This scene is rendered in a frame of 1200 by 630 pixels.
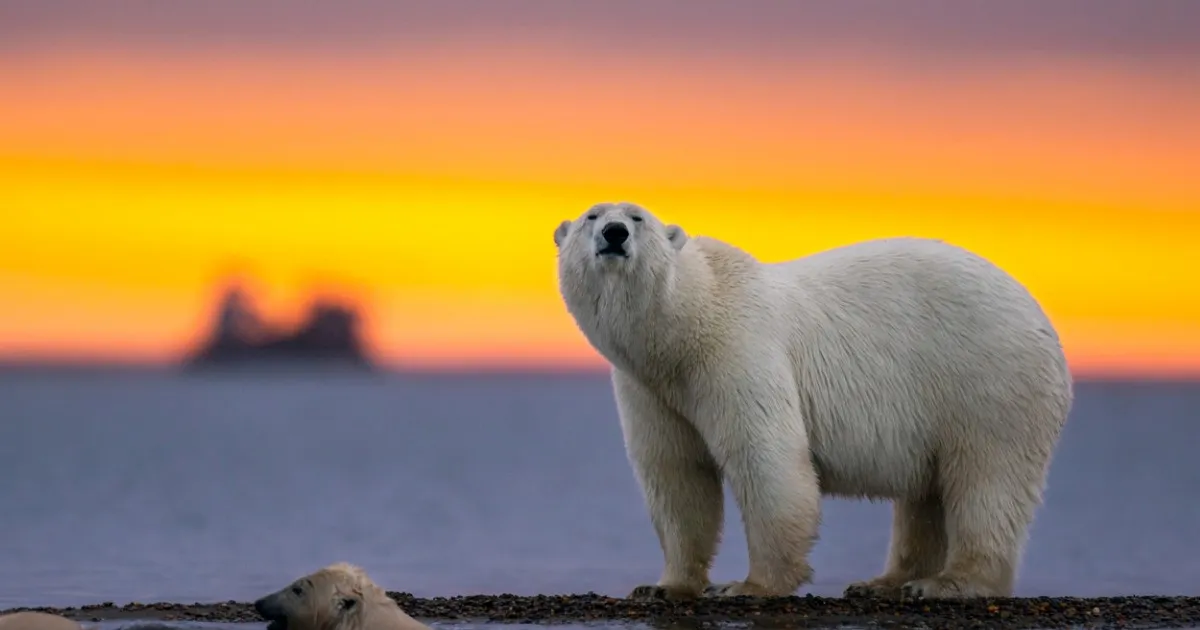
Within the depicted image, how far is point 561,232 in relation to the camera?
12102 millimetres

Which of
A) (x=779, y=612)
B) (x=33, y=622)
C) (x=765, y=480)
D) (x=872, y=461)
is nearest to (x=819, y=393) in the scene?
(x=872, y=461)

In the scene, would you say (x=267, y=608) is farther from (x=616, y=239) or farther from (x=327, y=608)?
(x=616, y=239)

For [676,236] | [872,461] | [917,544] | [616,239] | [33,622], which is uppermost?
[676,236]

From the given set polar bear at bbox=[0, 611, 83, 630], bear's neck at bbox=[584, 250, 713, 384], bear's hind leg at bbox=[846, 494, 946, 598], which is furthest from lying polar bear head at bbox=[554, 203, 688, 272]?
polar bear at bbox=[0, 611, 83, 630]

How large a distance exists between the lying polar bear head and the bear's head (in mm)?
2534

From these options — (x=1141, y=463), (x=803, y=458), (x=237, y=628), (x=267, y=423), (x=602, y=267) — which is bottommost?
(x=237, y=628)

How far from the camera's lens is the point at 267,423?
130 metres

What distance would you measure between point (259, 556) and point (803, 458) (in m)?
19.2

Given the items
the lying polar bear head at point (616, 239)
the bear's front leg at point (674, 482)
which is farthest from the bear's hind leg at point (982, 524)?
the lying polar bear head at point (616, 239)

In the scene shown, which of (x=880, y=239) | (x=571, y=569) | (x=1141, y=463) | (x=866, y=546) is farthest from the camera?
(x=1141, y=463)

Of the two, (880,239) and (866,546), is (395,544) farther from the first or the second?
(880,239)

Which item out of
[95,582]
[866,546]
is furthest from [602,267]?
[866,546]

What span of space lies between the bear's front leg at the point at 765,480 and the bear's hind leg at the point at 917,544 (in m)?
1.31

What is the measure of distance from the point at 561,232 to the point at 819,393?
199cm
